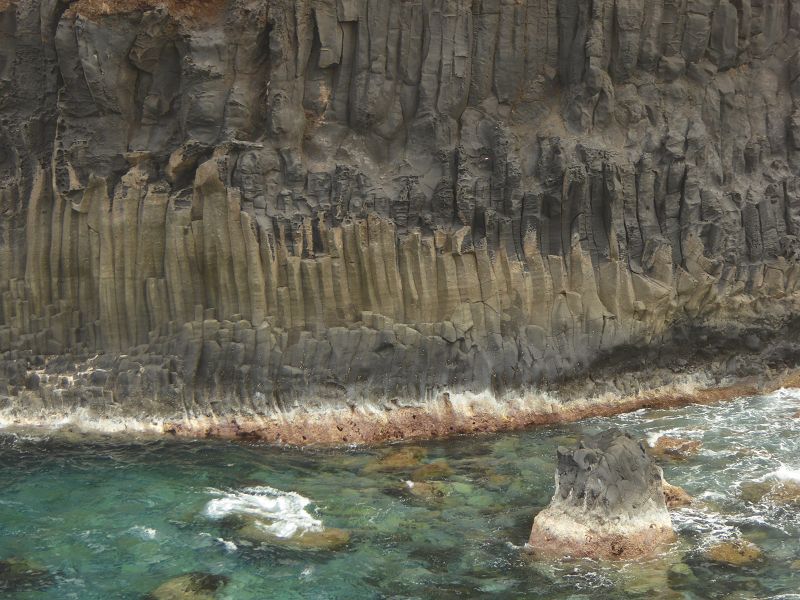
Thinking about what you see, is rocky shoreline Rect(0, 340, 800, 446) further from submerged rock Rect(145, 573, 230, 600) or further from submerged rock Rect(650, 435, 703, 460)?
submerged rock Rect(145, 573, 230, 600)

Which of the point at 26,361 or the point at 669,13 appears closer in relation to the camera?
the point at 26,361

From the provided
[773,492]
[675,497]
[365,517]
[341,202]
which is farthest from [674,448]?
[341,202]

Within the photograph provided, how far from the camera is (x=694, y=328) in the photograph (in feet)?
59.4

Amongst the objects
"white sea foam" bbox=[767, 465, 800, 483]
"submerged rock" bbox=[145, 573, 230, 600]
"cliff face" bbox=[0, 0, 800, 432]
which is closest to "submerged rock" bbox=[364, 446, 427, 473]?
"cliff face" bbox=[0, 0, 800, 432]

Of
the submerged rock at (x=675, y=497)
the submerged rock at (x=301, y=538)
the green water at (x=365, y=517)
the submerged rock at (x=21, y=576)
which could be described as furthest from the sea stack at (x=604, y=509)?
the submerged rock at (x=21, y=576)

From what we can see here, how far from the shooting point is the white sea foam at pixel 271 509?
12297 mm

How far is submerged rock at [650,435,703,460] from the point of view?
14.7 metres

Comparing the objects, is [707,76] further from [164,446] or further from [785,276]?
[164,446]

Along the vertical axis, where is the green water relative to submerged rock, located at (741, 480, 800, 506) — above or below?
above

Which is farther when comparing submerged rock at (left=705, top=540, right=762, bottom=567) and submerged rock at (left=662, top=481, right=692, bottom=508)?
submerged rock at (left=662, top=481, right=692, bottom=508)

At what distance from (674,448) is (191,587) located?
8.06m

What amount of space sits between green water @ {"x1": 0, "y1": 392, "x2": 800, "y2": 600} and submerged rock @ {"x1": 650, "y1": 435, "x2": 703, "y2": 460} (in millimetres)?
174

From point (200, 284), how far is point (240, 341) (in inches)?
50.3

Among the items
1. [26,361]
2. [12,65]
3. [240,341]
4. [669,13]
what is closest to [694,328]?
[669,13]
